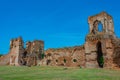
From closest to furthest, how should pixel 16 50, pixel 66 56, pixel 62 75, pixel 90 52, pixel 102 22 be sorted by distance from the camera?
pixel 62 75 → pixel 90 52 → pixel 102 22 → pixel 66 56 → pixel 16 50

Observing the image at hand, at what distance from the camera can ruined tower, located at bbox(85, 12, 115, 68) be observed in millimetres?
38688

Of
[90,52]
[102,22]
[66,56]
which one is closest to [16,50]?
[66,56]

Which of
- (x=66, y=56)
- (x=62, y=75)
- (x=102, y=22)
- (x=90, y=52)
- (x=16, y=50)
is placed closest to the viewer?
(x=62, y=75)

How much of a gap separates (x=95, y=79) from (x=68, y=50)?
29.2m

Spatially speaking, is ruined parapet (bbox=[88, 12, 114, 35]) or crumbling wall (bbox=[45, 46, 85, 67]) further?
crumbling wall (bbox=[45, 46, 85, 67])

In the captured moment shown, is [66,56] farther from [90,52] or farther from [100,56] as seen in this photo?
[100,56]

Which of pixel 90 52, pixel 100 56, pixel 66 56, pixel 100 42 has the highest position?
pixel 100 42

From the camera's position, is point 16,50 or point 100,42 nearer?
point 100,42

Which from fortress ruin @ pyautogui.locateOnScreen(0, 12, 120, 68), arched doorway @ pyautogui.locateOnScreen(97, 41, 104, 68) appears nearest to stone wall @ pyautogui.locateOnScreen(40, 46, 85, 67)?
fortress ruin @ pyautogui.locateOnScreen(0, 12, 120, 68)

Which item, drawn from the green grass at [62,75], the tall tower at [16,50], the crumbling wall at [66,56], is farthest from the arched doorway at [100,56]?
the tall tower at [16,50]

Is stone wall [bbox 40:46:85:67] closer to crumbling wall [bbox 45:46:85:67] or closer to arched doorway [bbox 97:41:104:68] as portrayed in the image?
crumbling wall [bbox 45:46:85:67]

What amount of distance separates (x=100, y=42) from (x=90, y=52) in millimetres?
2428

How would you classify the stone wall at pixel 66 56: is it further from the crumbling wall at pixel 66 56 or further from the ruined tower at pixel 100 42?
the ruined tower at pixel 100 42

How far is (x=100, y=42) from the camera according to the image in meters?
40.4
